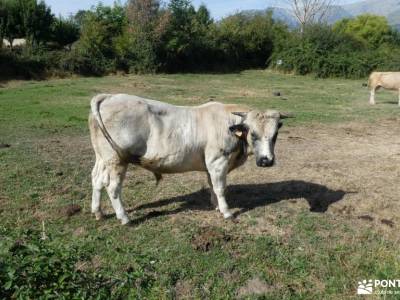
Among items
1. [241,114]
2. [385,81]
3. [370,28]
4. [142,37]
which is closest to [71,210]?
→ [241,114]

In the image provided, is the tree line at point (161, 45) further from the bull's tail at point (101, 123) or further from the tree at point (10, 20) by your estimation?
the bull's tail at point (101, 123)

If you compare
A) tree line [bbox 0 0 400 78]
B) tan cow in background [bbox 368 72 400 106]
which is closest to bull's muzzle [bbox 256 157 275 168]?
tan cow in background [bbox 368 72 400 106]

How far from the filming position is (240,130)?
575 centimetres

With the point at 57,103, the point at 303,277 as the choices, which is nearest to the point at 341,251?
the point at 303,277

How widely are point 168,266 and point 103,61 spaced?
2595 cm

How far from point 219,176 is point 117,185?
1.29 metres

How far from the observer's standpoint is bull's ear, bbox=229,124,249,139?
5.72 metres

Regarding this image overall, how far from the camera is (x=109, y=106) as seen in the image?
5.57 meters

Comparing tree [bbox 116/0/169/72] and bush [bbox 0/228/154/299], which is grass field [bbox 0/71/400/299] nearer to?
bush [bbox 0/228/154/299]

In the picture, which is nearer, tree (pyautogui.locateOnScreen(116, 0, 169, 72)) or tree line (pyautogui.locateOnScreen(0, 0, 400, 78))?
tree line (pyautogui.locateOnScreen(0, 0, 400, 78))

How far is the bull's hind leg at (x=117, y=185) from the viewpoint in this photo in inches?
225

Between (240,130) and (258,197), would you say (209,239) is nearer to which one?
(240,130)

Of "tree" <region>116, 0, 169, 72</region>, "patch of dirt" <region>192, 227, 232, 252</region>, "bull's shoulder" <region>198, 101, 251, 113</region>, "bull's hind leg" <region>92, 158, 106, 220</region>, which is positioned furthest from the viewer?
"tree" <region>116, 0, 169, 72</region>

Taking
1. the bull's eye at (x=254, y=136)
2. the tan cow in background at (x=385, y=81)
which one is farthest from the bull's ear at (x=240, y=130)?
the tan cow in background at (x=385, y=81)
